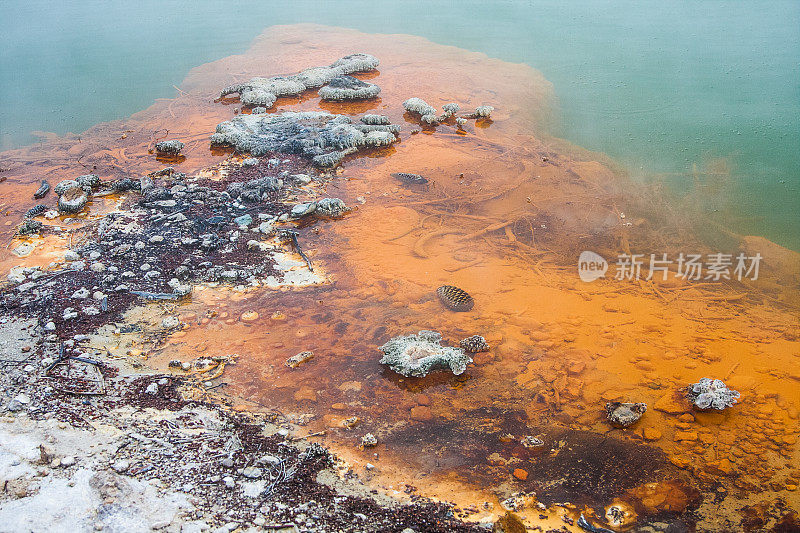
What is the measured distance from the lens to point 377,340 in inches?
233

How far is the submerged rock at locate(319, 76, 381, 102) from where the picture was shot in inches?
466

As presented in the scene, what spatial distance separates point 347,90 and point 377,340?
7.84m

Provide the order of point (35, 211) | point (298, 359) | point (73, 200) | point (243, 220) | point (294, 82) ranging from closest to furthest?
1. point (298, 359)
2. point (243, 220)
3. point (35, 211)
4. point (73, 200)
5. point (294, 82)

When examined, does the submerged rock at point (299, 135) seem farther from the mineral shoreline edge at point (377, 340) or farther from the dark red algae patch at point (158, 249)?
the dark red algae patch at point (158, 249)

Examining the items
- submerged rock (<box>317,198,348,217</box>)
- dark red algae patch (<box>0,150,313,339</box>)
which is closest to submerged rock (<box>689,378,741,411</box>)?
dark red algae patch (<box>0,150,313,339</box>)

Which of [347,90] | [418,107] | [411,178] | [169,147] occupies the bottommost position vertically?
[411,178]

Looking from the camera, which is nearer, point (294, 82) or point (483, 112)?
point (483, 112)

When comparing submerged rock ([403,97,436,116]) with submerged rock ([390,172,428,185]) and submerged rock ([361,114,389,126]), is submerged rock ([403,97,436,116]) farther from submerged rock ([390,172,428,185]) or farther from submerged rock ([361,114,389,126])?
submerged rock ([390,172,428,185])

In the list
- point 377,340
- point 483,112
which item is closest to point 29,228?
point 377,340

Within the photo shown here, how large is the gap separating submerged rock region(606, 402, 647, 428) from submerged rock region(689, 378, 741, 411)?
0.60m

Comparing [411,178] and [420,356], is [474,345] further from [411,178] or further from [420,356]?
[411,178]

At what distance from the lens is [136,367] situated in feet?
17.1

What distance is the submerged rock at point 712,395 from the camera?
5062mm

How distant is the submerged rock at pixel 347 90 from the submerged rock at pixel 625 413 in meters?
9.33
